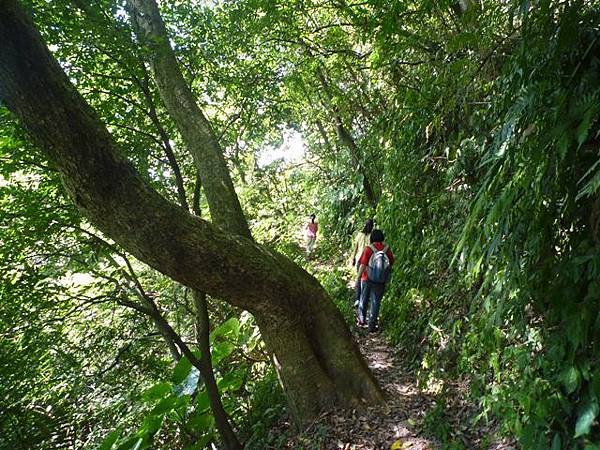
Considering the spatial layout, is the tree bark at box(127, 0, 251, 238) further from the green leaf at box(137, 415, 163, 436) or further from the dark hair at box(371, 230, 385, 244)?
the green leaf at box(137, 415, 163, 436)

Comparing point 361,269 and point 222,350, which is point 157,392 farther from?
point 361,269

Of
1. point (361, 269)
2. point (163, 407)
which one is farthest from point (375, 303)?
point (163, 407)

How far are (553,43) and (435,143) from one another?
4209 mm

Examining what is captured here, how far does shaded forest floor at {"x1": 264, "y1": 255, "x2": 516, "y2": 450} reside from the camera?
3.29 m

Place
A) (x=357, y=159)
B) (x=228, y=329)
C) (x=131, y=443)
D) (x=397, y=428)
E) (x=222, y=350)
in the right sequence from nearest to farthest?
(x=397, y=428), (x=131, y=443), (x=222, y=350), (x=228, y=329), (x=357, y=159)

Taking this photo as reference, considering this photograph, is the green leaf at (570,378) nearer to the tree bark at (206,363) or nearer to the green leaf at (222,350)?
the tree bark at (206,363)

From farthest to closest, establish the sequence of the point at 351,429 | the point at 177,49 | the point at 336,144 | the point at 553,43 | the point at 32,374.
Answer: the point at 336,144 → the point at 177,49 → the point at 32,374 → the point at 351,429 → the point at 553,43

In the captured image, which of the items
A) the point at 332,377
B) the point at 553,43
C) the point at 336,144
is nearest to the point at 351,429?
the point at 332,377

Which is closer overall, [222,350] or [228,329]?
[222,350]

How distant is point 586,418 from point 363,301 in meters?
4.10

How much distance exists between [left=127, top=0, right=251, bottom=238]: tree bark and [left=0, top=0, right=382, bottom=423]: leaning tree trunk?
2.95 ft

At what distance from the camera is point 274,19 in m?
5.93

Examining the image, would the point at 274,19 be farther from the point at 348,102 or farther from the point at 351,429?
the point at 351,429

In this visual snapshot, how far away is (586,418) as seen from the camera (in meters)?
2.12
